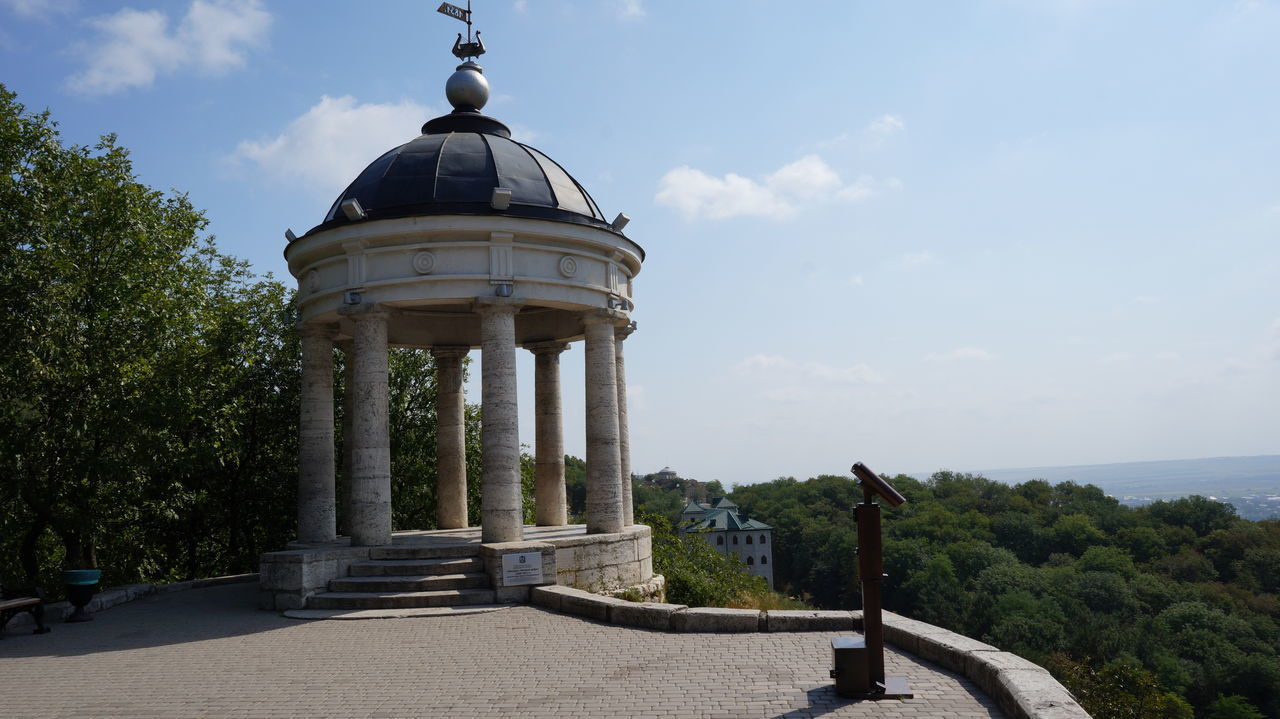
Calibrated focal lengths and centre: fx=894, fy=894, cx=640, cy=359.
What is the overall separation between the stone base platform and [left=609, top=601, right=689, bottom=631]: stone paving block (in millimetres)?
3146

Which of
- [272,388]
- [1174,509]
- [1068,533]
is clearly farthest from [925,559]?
[272,388]

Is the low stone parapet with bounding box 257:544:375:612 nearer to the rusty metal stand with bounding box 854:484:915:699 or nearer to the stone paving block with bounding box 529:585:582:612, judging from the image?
the stone paving block with bounding box 529:585:582:612

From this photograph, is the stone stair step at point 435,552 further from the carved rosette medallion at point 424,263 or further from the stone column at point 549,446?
the stone column at point 549,446

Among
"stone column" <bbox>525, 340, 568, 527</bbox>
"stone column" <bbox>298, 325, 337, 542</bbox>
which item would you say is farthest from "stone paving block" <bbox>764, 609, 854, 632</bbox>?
"stone column" <bbox>298, 325, 337, 542</bbox>

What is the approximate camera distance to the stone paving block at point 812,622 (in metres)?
13.1

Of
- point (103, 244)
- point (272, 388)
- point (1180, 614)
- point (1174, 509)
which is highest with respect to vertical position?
point (103, 244)

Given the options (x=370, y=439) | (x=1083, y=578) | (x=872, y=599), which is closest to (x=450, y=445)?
(x=370, y=439)

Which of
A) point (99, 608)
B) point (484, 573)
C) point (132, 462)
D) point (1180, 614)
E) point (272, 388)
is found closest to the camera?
point (484, 573)

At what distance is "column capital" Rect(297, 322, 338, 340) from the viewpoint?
70.6 feet

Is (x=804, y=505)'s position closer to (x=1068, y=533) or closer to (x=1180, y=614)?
(x=1068, y=533)

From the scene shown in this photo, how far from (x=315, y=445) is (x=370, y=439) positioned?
3332mm

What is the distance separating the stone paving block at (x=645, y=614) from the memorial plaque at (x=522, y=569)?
2906 mm

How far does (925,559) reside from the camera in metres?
91.8

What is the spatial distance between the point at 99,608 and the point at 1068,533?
333 ft
